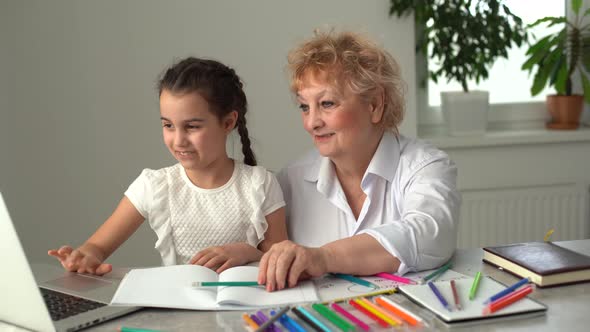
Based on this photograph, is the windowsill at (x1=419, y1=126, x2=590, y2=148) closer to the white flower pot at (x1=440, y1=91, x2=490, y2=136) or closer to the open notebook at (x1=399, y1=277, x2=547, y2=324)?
the white flower pot at (x1=440, y1=91, x2=490, y2=136)

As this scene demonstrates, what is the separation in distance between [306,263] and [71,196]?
2130 mm

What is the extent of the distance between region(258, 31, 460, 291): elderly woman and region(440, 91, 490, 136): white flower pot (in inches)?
64.6

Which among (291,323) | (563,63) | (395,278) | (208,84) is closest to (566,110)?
(563,63)

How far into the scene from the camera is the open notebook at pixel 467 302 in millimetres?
1082

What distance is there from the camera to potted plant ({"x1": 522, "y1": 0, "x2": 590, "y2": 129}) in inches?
134

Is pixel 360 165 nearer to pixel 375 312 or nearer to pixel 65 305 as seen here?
pixel 375 312

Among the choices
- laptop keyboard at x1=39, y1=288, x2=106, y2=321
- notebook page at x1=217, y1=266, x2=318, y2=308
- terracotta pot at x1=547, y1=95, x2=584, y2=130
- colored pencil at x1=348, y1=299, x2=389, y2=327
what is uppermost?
terracotta pot at x1=547, y1=95, x2=584, y2=130

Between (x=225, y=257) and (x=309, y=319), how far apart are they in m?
0.42

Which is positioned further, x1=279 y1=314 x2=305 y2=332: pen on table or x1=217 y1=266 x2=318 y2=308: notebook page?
x1=217 y1=266 x2=318 y2=308: notebook page

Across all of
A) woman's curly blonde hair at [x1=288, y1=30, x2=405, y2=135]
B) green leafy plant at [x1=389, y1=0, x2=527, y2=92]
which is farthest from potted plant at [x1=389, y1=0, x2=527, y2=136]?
woman's curly blonde hair at [x1=288, y1=30, x2=405, y2=135]

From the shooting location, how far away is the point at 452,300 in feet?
3.78

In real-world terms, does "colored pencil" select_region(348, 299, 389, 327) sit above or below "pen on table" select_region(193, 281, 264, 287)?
below

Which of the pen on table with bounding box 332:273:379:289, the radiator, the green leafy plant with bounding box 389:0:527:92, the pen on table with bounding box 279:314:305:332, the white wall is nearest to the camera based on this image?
the pen on table with bounding box 279:314:305:332

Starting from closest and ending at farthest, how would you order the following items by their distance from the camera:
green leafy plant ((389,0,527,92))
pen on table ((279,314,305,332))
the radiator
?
pen on table ((279,314,305,332)) < green leafy plant ((389,0,527,92)) < the radiator
